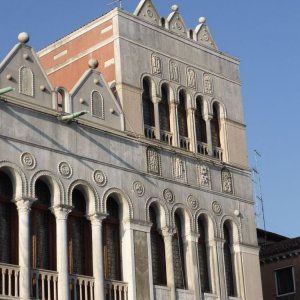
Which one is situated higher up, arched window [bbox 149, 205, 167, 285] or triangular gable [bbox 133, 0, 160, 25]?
triangular gable [bbox 133, 0, 160, 25]

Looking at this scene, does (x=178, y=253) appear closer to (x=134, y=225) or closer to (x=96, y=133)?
(x=134, y=225)

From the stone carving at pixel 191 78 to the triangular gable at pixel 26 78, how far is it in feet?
21.2

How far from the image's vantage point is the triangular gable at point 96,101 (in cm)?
2759

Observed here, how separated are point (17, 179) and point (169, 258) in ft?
19.6

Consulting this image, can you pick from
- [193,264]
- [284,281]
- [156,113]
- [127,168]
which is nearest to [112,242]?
[127,168]

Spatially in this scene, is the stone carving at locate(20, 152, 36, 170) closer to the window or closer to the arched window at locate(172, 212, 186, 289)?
the arched window at locate(172, 212, 186, 289)

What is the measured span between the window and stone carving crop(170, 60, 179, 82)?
13257mm

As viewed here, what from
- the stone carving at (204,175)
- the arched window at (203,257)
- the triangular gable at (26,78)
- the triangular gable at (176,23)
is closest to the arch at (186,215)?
the arched window at (203,257)

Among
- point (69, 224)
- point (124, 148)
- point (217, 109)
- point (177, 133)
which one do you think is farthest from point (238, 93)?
point (69, 224)

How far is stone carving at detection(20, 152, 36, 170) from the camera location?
25125mm

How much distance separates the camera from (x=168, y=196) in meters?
29.0

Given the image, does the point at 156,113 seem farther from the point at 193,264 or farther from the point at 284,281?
the point at 284,281

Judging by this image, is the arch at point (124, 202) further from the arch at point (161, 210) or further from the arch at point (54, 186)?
the arch at point (54, 186)

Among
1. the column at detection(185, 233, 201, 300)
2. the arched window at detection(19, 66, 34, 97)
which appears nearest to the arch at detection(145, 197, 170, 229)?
the column at detection(185, 233, 201, 300)
